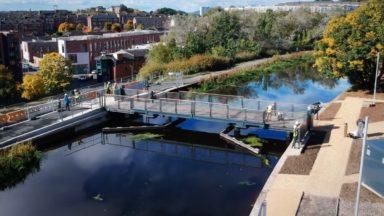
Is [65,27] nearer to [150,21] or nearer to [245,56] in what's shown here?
[150,21]

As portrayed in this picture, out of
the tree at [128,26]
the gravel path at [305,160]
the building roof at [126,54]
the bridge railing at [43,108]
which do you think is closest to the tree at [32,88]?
the building roof at [126,54]

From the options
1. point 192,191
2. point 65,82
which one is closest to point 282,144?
point 192,191

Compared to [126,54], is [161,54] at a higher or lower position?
higher

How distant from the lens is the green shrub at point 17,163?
21562mm

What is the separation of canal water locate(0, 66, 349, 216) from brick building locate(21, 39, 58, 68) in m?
70.3

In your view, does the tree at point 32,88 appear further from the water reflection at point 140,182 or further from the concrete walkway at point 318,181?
the concrete walkway at point 318,181

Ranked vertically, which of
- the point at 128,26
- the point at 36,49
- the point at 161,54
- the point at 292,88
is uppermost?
the point at 128,26

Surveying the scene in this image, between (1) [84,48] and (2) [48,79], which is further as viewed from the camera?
(1) [84,48]

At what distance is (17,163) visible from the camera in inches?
888

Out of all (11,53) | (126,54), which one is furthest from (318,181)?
(11,53)

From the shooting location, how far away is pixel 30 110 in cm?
2919

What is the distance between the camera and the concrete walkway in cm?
1579

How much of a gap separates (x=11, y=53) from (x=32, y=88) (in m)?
17.4

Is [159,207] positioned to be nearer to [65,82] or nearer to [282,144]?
[282,144]
